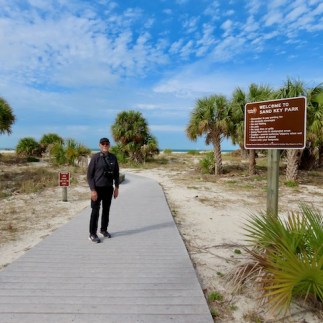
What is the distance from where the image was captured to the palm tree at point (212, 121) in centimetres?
1920

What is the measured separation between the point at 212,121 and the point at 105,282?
667 inches

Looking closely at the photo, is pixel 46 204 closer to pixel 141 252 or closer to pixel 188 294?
pixel 141 252

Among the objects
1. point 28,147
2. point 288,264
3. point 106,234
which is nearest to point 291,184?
point 106,234

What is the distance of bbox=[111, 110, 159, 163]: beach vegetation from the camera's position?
2788 cm

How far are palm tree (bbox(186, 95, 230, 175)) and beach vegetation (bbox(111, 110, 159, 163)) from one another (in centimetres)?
894

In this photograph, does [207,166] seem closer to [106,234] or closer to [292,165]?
[292,165]

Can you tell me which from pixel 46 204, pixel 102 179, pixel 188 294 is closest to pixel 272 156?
pixel 188 294

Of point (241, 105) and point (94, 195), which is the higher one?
point (241, 105)

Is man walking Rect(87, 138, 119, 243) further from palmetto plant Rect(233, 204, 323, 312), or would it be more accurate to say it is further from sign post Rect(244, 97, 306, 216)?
palmetto plant Rect(233, 204, 323, 312)

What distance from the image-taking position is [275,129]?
4.61 m

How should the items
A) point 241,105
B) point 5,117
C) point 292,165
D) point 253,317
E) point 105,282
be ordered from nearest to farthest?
point 253,317 < point 105,282 < point 292,165 < point 241,105 < point 5,117

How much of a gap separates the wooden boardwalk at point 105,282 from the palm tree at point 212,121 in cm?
1419

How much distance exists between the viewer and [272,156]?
4.77 metres

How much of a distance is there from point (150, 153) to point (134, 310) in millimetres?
26378
